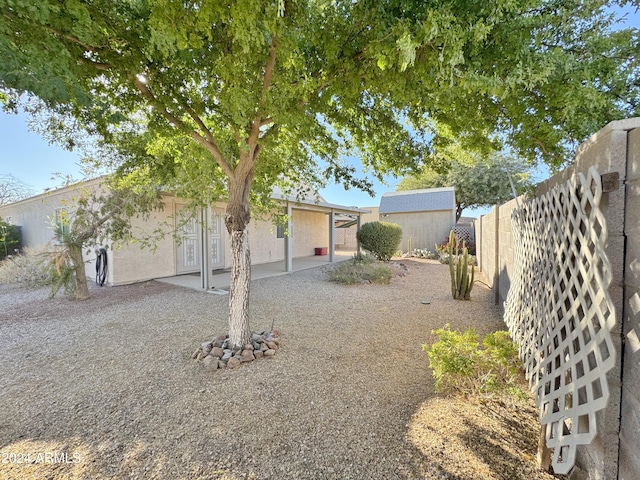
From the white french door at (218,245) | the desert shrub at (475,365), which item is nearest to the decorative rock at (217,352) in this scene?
the desert shrub at (475,365)

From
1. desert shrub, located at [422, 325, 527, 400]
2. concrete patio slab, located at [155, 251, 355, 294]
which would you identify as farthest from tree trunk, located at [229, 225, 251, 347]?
concrete patio slab, located at [155, 251, 355, 294]

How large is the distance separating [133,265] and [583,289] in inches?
367

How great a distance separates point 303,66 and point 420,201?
16292 millimetres

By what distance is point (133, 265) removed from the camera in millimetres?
8156

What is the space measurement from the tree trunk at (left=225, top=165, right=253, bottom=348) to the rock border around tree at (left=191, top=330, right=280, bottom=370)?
122 millimetres

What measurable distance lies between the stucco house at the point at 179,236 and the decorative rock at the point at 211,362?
130 inches

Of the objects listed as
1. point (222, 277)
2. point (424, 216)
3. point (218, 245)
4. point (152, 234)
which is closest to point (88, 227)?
point (152, 234)

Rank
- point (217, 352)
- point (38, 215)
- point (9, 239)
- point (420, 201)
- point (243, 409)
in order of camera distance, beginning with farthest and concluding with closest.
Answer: point (420, 201), point (9, 239), point (38, 215), point (217, 352), point (243, 409)

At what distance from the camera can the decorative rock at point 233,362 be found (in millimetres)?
3500

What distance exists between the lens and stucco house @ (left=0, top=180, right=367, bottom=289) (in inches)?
307

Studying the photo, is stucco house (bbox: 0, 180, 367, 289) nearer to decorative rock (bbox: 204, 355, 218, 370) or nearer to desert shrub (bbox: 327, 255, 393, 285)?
desert shrub (bbox: 327, 255, 393, 285)

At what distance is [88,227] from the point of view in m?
6.76

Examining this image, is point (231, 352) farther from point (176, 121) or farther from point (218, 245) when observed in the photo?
point (218, 245)

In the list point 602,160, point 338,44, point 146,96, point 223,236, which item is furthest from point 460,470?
point 223,236
